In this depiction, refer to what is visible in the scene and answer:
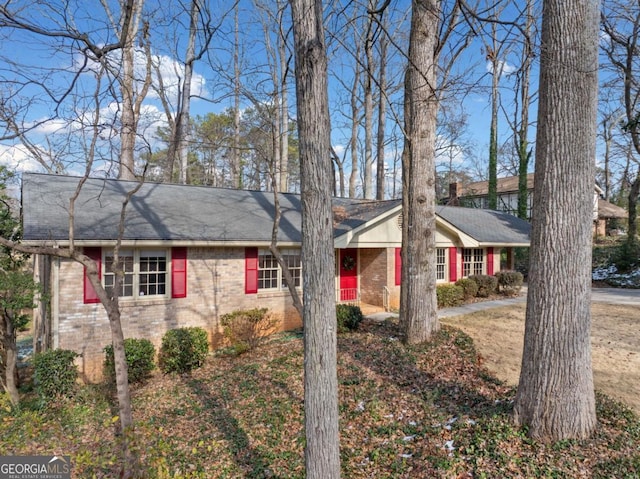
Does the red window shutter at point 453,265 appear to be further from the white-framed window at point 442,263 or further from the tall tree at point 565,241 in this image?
the tall tree at point 565,241

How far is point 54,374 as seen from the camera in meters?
7.27

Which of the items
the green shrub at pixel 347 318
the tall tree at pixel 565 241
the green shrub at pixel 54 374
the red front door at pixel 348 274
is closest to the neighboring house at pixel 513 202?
the red front door at pixel 348 274

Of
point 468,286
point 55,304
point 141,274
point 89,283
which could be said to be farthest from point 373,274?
point 55,304

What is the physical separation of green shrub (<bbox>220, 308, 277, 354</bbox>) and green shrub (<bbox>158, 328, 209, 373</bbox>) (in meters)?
0.88

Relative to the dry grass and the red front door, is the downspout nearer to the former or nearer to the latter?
the red front door

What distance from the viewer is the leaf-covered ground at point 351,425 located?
3896 millimetres

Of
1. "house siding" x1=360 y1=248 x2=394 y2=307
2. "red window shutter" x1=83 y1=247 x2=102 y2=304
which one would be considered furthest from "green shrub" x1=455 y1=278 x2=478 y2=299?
"red window shutter" x1=83 y1=247 x2=102 y2=304

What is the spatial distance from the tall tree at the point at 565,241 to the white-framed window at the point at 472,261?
41.6 ft

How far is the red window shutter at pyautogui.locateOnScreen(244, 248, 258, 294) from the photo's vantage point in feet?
35.9

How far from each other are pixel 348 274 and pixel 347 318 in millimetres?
4350

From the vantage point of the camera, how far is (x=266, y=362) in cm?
856

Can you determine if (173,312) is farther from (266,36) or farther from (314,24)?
(266,36)

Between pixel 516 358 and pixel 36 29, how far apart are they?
9808mm

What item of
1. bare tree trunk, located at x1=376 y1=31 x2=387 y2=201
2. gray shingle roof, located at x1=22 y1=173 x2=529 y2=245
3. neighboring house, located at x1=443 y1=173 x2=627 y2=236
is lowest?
gray shingle roof, located at x1=22 y1=173 x2=529 y2=245
